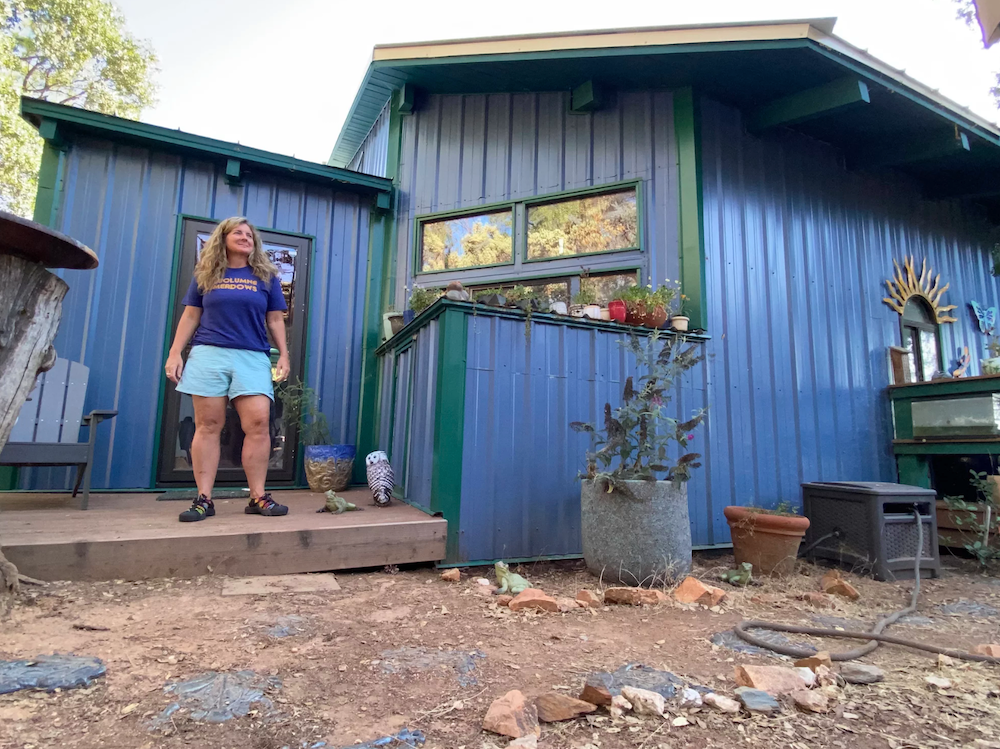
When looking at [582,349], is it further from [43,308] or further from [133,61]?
[133,61]

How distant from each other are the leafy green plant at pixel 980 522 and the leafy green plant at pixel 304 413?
4.73m

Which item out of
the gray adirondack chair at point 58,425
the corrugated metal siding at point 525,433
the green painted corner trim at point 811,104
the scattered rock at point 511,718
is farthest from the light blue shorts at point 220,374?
the green painted corner trim at point 811,104

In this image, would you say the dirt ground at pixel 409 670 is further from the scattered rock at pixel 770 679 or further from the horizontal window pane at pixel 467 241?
the horizontal window pane at pixel 467 241

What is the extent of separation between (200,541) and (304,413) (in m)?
2.16

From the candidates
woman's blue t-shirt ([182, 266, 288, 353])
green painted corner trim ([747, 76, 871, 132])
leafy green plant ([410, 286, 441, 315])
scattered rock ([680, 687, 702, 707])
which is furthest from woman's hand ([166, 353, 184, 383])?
green painted corner trim ([747, 76, 871, 132])

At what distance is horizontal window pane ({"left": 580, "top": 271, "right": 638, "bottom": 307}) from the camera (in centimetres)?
441

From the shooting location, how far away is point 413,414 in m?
3.49

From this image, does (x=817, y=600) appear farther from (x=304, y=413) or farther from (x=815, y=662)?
(x=304, y=413)

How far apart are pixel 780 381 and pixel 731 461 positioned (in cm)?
92

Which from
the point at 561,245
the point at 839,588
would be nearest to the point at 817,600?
the point at 839,588

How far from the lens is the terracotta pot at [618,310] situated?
373 cm

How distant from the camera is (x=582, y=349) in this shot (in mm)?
3416

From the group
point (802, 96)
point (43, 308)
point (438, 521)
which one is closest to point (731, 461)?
point (438, 521)

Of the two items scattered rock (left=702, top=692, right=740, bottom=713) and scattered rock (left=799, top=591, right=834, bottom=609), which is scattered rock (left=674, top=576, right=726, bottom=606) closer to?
scattered rock (left=799, top=591, right=834, bottom=609)
